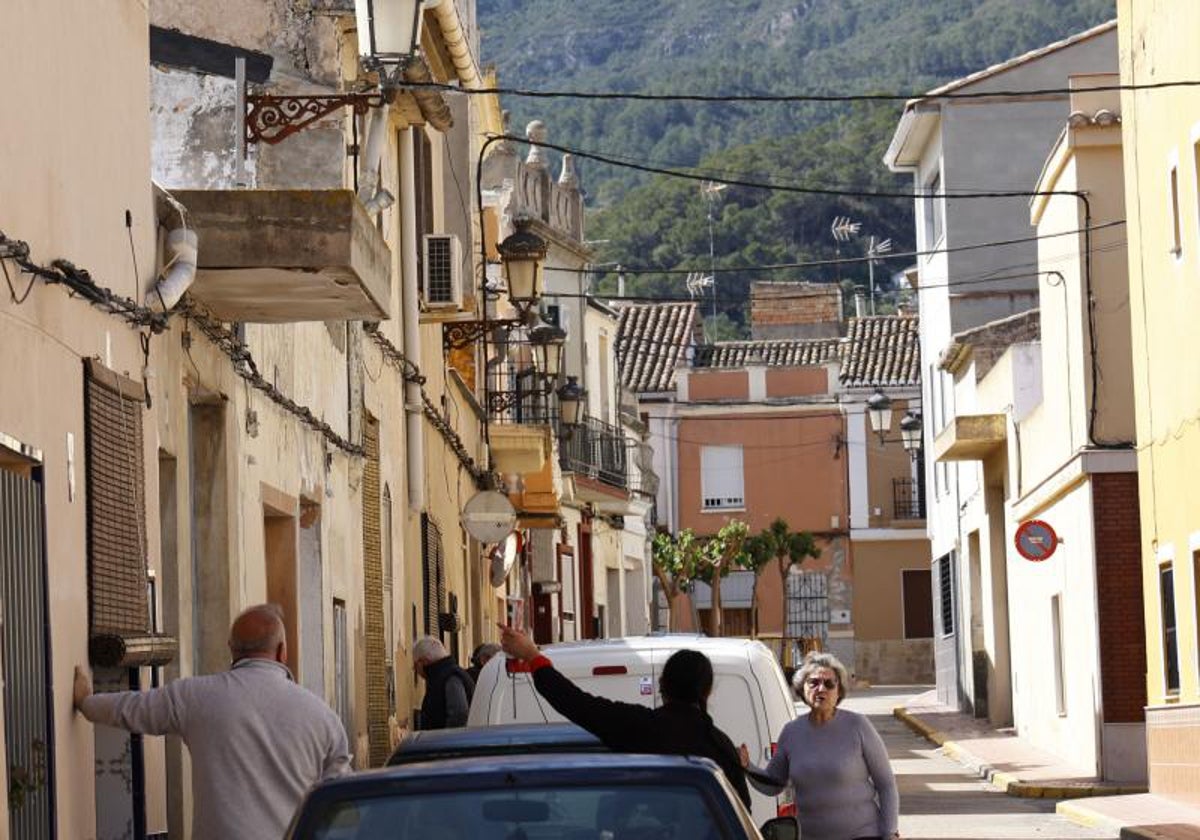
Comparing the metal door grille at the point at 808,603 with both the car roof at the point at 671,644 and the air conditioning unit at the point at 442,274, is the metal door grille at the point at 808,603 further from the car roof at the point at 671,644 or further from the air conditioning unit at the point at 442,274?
the car roof at the point at 671,644

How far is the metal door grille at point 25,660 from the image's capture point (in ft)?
29.2

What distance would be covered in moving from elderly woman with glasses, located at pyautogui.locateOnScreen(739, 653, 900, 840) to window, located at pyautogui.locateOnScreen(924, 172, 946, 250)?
32.2m

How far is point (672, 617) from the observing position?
6962 centimetres

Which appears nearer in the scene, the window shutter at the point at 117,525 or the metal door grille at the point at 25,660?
the metal door grille at the point at 25,660

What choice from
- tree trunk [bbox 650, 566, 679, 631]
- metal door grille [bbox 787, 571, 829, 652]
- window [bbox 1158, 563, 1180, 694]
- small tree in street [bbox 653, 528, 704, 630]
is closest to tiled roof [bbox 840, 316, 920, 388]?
metal door grille [bbox 787, 571, 829, 652]

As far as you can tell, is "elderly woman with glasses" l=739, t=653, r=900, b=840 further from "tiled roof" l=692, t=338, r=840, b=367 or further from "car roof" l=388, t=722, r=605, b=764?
"tiled roof" l=692, t=338, r=840, b=367

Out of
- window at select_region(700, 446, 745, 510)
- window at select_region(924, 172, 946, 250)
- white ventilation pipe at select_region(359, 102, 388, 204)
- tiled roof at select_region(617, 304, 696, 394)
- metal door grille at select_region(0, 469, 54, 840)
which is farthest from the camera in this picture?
tiled roof at select_region(617, 304, 696, 394)

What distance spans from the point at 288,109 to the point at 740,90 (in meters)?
136

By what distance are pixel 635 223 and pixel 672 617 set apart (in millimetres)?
46951

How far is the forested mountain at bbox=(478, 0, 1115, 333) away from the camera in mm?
114188

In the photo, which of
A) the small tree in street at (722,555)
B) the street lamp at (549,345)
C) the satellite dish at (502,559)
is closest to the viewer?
the street lamp at (549,345)

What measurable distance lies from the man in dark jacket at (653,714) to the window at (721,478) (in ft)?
200

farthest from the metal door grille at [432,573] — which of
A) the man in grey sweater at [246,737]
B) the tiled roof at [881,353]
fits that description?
the tiled roof at [881,353]

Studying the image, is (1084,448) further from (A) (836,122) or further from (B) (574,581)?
(A) (836,122)
